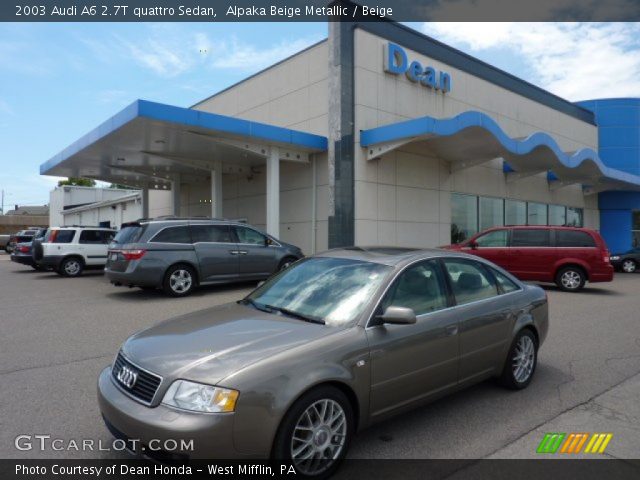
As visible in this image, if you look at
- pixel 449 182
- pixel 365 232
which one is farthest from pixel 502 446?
pixel 449 182

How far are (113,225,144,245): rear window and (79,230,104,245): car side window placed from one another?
6.46 m

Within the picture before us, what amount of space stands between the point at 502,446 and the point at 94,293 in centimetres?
1073

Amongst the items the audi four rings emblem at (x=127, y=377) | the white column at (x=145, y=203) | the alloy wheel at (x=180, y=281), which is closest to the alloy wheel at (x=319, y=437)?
the audi four rings emblem at (x=127, y=377)

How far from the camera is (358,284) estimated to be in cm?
397

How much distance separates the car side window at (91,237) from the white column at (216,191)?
4.25 metres

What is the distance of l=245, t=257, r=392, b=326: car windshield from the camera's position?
373cm

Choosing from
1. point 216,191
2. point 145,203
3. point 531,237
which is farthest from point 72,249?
point 531,237

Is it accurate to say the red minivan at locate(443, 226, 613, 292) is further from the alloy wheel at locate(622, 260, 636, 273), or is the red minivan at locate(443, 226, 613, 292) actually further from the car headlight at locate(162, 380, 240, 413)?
the car headlight at locate(162, 380, 240, 413)

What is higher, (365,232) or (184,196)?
(184,196)

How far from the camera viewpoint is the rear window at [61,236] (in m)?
16.0

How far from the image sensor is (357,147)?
16297 millimetres

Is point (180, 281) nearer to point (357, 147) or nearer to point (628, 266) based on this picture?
point (357, 147)

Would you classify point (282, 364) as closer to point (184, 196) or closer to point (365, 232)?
point (365, 232)

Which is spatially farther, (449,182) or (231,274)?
(449,182)
